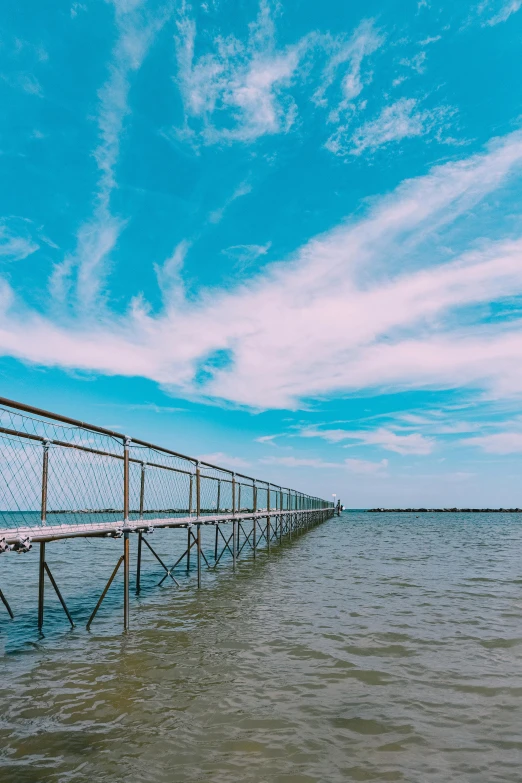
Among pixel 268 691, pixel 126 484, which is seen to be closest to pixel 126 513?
pixel 126 484

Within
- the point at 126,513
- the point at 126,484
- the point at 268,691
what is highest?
the point at 126,484

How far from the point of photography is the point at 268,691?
6.82 meters

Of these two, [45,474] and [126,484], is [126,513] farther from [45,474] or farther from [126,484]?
[45,474]

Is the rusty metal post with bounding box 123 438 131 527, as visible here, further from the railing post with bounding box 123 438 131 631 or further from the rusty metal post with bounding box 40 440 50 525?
the rusty metal post with bounding box 40 440 50 525

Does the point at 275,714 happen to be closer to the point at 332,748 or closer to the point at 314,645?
the point at 332,748

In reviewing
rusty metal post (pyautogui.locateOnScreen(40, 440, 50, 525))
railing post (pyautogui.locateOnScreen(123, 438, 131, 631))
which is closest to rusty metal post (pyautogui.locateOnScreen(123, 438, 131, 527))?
railing post (pyautogui.locateOnScreen(123, 438, 131, 631))

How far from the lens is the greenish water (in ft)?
16.4

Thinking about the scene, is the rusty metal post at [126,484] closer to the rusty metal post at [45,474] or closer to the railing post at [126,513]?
the railing post at [126,513]

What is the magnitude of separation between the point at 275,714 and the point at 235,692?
0.88 m

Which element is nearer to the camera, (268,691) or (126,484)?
(268,691)

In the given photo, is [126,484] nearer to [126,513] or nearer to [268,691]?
[126,513]

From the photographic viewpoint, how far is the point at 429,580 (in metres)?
16.9

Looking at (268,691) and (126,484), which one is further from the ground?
(126,484)

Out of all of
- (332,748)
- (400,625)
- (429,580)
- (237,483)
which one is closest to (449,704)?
(332,748)
